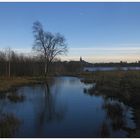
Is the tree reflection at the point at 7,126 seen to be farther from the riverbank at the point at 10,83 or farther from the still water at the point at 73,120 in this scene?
the riverbank at the point at 10,83

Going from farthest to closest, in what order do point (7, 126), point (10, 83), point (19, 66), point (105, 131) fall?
point (19, 66) < point (10, 83) < point (105, 131) < point (7, 126)

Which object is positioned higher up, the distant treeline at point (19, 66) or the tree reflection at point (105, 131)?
the distant treeline at point (19, 66)

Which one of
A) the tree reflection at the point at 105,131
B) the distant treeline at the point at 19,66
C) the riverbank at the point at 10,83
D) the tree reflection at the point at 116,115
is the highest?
the distant treeline at the point at 19,66

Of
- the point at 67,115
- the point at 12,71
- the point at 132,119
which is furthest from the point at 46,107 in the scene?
the point at 12,71

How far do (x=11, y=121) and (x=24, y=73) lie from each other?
42.7 m

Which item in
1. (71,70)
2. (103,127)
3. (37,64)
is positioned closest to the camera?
(103,127)

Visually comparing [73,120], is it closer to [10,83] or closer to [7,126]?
[7,126]

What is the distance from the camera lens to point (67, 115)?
15.8 metres

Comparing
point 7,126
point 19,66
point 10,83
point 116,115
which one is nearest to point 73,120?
point 116,115

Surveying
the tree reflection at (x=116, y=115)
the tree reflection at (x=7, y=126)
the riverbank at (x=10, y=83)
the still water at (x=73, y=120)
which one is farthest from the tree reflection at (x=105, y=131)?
the riverbank at (x=10, y=83)

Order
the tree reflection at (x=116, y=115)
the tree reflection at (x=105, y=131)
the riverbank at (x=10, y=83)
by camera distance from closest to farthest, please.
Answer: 1. the tree reflection at (x=105, y=131)
2. the tree reflection at (x=116, y=115)
3. the riverbank at (x=10, y=83)

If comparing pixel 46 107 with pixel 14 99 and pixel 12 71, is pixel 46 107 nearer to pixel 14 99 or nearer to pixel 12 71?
pixel 14 99

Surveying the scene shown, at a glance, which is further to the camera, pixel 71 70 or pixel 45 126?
pixel 71 70

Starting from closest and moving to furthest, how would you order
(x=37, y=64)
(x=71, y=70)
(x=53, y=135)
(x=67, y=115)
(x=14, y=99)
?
(x=53, y=135), (x=67, y=115), (x=14, y=99), (x=37, y=64), (x=71, y=70)
